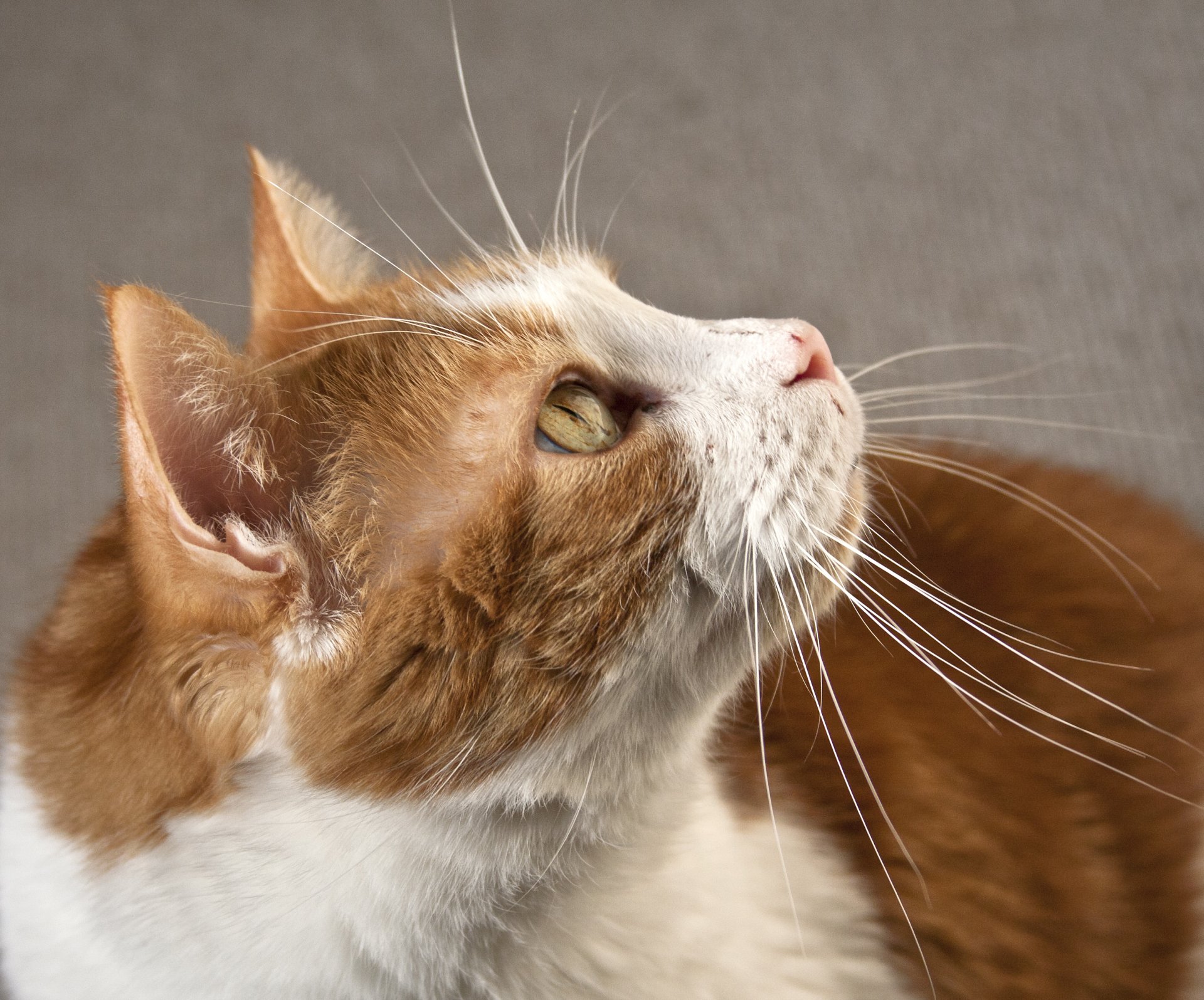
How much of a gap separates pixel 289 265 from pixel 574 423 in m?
0.30

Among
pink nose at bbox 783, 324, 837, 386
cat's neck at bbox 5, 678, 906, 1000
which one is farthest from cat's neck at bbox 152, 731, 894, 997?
pink nose at bbox 783, 324, 837, 386

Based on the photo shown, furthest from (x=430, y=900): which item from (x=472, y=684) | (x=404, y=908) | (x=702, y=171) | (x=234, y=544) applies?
(x=702, y=171)

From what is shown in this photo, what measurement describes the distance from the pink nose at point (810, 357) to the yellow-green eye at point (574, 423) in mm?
125

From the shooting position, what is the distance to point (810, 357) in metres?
0.74

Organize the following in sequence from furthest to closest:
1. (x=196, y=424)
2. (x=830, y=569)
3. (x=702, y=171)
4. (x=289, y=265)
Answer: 1. (x=702, y=171)
2. (x=289, y=265)
3. (x=830, y=569)
4. (x=196, y=424)

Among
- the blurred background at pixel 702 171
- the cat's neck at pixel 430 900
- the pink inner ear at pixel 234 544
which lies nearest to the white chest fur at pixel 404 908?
the cat's neck at pixel 430 900

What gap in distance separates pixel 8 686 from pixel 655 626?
21.4 inches

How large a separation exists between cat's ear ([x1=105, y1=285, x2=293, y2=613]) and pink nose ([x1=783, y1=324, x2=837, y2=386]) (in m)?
0.33

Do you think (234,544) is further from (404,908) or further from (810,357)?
(810,357)

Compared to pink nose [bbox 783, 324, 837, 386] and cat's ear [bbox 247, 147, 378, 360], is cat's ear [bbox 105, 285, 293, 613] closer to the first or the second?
cat's ear [bbox 247, 147, 378, 360]

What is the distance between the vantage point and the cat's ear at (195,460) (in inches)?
22.0

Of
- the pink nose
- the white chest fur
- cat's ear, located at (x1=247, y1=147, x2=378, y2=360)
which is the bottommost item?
the white chest fur

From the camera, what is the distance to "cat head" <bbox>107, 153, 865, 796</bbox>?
0.62 metres

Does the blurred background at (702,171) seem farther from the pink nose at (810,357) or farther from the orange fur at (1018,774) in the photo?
the pink nose at (810,357)
